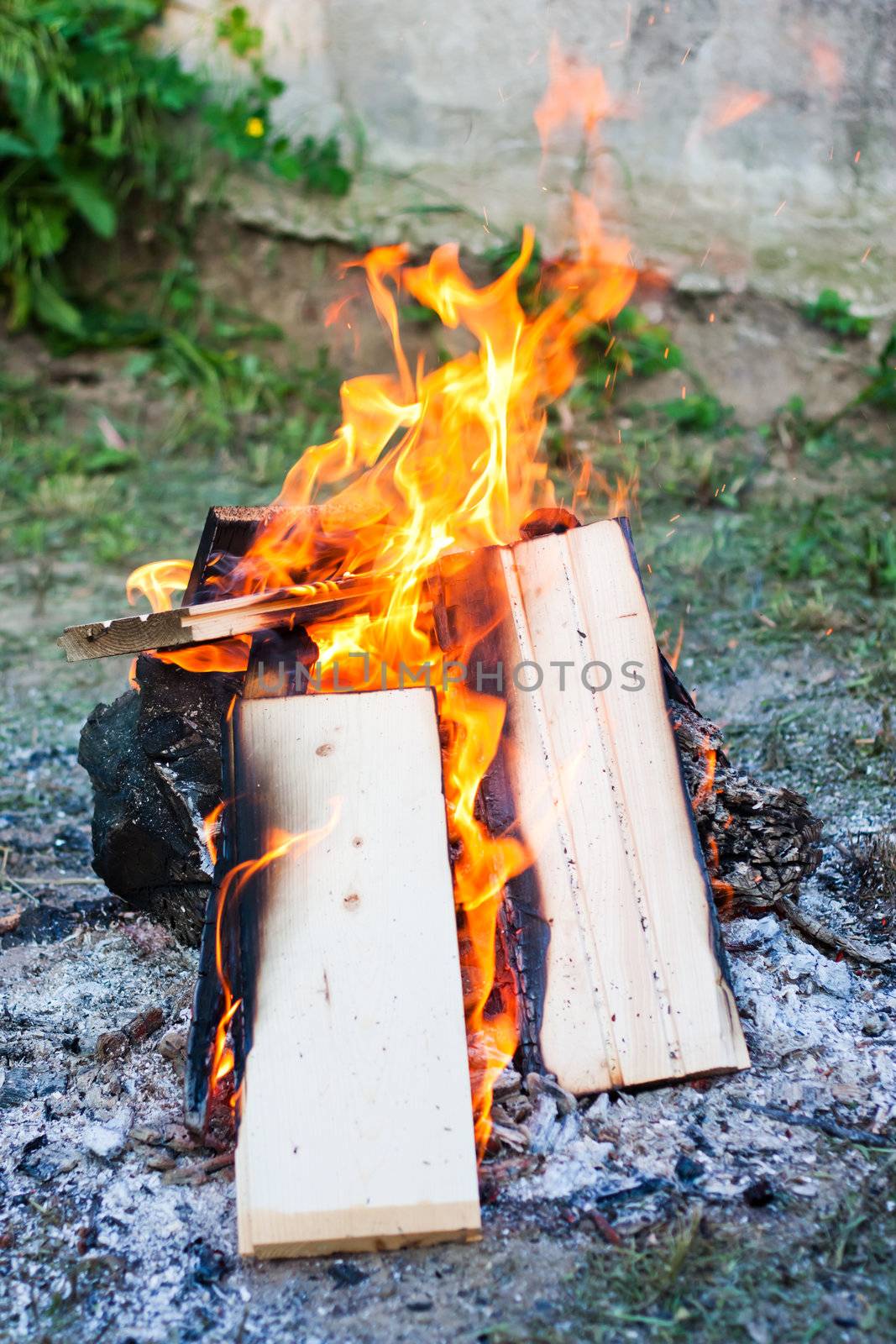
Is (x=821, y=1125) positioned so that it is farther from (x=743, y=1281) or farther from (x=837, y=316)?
(x=837, y=316)

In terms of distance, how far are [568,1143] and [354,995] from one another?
0.45 meters

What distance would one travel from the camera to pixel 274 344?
6379 millimetres

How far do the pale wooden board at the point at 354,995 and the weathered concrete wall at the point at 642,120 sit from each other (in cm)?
449

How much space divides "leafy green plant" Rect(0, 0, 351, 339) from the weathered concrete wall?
0.17m

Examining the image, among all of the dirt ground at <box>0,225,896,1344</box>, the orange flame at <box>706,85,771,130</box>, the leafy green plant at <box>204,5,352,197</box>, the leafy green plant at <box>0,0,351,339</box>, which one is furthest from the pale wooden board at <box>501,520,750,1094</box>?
the leafy green plant at <box>0,0,351,339</box>

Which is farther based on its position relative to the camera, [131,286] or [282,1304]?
[131,286]

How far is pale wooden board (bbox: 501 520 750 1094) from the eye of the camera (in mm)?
2068

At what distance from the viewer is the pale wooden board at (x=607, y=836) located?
2.07 meters

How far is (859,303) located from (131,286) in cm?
401

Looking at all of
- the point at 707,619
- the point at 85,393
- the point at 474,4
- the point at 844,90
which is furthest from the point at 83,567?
the point at 844,90

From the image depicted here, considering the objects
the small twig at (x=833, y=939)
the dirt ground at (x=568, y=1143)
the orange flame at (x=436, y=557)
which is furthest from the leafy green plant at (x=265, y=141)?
the small twig at (x=833, y=939)

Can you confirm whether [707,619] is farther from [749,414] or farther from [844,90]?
[844,90]

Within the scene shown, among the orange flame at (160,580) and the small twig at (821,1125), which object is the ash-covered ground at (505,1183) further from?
the orange flame at (160,580)

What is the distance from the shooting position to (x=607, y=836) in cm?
221
